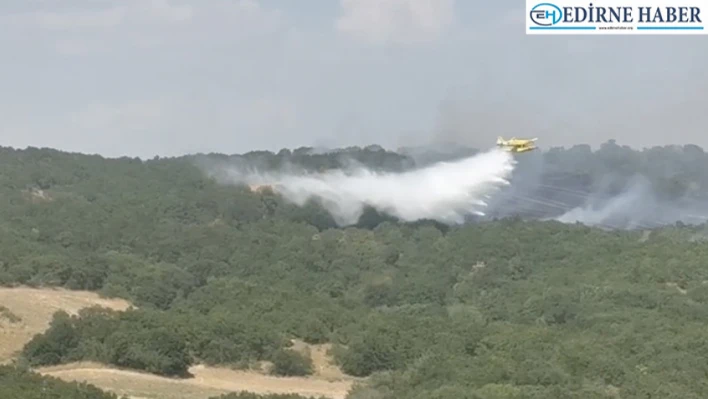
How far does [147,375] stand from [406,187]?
58372 millimetres

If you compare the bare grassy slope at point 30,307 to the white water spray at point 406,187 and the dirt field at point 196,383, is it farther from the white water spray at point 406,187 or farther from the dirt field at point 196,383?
the white water spray at point 406,187

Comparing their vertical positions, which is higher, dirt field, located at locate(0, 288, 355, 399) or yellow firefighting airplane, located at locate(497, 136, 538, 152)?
yellow firefighting airplane, located at locate(497, 136, 538, 152)

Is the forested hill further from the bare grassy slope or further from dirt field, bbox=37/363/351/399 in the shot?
the bare grassy slope

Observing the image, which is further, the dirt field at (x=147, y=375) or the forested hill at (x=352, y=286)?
the forested hill at (x=352, y=286)

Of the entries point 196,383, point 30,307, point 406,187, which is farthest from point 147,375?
point 406,187

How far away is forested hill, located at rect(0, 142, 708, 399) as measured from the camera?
47.2 metres

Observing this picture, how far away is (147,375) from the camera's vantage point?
45.1 meters

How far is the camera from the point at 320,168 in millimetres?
135875

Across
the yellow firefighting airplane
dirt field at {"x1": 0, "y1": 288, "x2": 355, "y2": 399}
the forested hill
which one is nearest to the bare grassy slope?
dirt field at {"x1": 0, "y1": 288, "x2": 355, "y2": 399}

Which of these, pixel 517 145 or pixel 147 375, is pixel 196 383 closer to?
pixel 147 375

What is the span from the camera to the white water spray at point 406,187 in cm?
8494

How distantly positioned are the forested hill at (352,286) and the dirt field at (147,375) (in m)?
0.94

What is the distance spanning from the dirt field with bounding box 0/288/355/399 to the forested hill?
3.09 feet

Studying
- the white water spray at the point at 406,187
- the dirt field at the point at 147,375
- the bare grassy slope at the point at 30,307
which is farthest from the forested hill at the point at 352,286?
the white water spray at the point at 406,187
